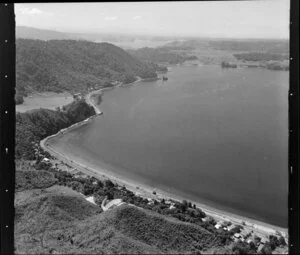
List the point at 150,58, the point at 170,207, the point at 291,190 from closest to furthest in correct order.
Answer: the point at 291,190 < the point at 150,58 < the point at 170,207

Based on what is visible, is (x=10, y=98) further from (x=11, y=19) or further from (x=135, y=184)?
(x=135, y=184)

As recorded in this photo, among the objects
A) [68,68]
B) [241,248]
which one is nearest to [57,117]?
[68,68]

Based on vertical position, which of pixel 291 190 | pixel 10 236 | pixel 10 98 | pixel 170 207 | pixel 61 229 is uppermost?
pixel 10 98

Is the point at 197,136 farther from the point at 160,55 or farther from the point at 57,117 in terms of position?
the point at 160,55

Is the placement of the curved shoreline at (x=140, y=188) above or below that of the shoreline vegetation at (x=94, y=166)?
below

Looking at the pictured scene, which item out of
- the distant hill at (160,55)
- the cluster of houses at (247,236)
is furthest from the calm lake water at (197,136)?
the cluster of houses at (247,236)

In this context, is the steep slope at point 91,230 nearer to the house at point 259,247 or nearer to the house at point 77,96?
the house at point 259,247

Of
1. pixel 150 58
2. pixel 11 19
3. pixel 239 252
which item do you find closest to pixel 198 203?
pixel 150 58
